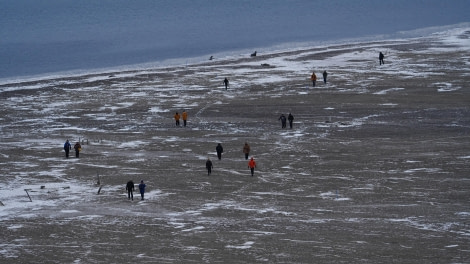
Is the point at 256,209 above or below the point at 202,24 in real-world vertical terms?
below

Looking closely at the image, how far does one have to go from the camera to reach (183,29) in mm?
140375

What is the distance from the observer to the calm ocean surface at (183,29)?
3962 inches

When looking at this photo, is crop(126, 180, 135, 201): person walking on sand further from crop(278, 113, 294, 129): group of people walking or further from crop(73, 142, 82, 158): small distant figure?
crop(278, 113, 294, 129): group of people walking

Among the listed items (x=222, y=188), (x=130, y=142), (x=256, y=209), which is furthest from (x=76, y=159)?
(x=256, y=209)

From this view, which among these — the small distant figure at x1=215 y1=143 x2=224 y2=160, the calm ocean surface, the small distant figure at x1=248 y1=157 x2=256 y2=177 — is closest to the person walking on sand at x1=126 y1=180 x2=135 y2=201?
the small distant figure at x1=248 y1=157 x2=256 y2=177

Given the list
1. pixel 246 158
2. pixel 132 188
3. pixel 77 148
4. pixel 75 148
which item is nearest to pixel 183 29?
pixel 75 148

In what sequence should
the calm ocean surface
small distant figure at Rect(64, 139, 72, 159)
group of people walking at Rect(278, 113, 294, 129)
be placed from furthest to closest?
the calm ocean surface
group of people walking at Rect(278, 113, 294, 129)
small distant figure at Rect(64, 139, 72, 159)

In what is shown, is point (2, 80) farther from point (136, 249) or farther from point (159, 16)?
point (159, 16)

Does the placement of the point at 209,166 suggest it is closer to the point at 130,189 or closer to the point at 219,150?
the point at 219,150

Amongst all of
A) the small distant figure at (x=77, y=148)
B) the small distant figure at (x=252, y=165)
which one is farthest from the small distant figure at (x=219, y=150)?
the small distant figure at (x=77, y=148)

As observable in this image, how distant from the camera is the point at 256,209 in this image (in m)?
32.1

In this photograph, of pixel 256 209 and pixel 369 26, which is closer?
pixel 256 209

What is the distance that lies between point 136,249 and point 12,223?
20.3ft

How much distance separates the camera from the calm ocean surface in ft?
330
